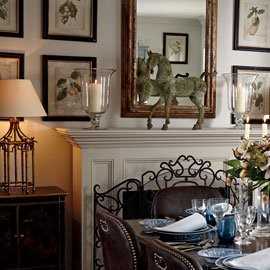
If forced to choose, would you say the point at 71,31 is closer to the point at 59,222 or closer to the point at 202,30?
the point at 202,30

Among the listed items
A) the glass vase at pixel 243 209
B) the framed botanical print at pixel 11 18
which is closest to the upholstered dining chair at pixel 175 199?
the glass vase at pixel 243 209

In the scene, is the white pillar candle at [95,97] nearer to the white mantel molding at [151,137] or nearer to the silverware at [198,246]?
the white mantel molding at [151,137]

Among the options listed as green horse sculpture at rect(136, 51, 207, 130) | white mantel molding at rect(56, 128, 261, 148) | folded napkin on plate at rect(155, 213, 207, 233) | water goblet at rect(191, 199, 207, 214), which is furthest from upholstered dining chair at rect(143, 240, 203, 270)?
green horse sculpture at rect(136, 51, 207, 130)

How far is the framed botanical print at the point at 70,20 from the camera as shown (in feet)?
11.9

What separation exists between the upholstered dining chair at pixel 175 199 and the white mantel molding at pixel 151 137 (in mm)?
759

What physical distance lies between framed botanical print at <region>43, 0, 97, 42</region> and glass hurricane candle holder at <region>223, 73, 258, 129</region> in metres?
1.10

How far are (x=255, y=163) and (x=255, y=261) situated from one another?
1.65ft

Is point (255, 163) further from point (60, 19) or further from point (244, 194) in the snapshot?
point (60, 19)

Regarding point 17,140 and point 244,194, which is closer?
point 244,194

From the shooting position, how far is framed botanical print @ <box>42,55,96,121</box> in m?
3.63

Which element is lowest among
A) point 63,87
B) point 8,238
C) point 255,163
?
point 8,238

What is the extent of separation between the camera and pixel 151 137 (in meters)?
3.66

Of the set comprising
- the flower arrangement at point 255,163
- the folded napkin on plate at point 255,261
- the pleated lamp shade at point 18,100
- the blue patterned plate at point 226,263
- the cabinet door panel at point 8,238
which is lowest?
the cabinet door panel at point 8,238

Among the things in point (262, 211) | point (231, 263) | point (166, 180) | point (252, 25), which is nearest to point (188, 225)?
point (262, 211)
